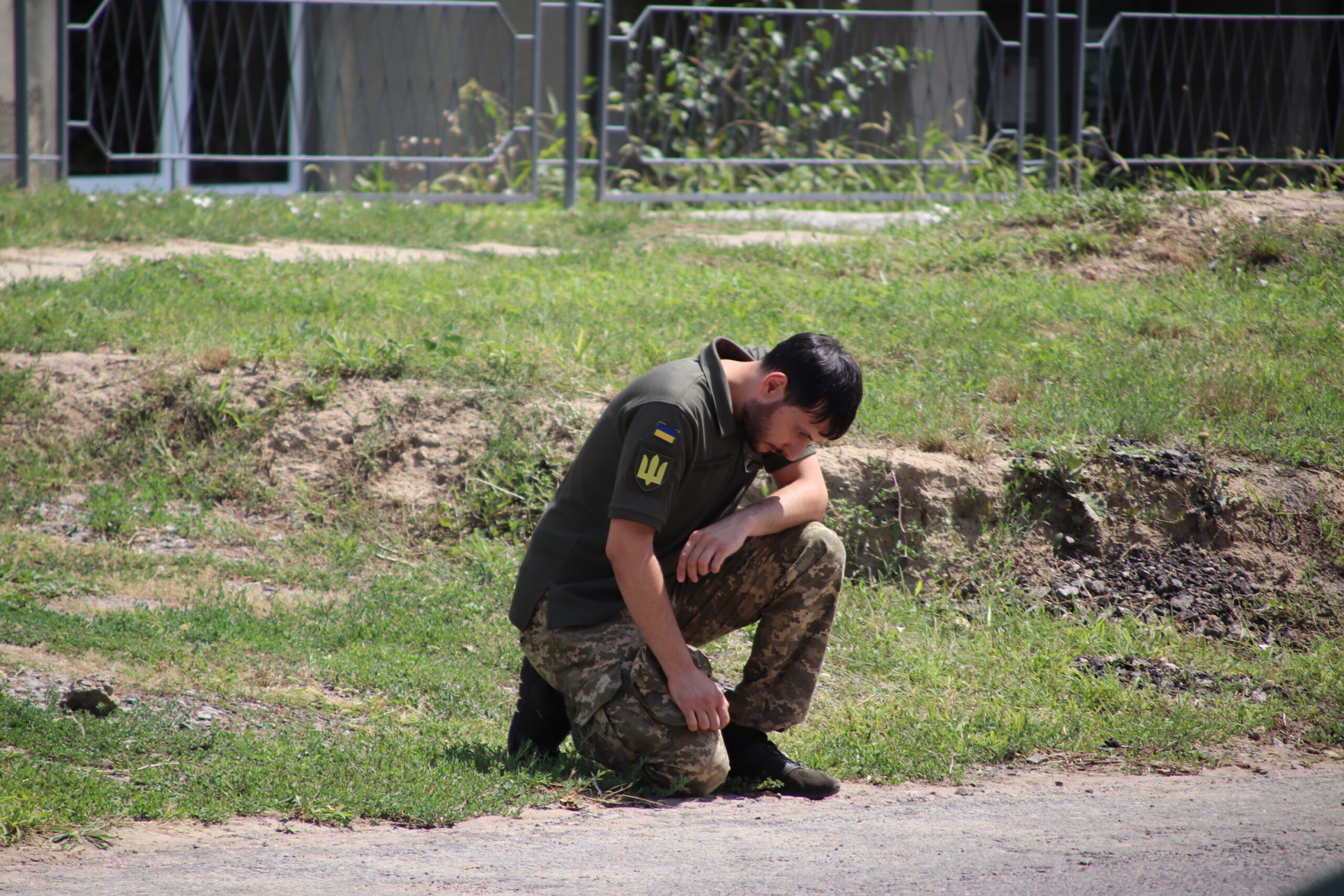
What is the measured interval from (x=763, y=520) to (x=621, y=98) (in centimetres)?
916

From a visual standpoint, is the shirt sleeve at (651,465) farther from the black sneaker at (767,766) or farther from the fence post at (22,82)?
the fence post at (22,82)

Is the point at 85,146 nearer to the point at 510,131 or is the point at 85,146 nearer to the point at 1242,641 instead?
the point at 510,131

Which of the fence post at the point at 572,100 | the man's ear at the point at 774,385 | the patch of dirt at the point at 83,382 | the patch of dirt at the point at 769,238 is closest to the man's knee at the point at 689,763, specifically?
the man's ear at the point at 774,385

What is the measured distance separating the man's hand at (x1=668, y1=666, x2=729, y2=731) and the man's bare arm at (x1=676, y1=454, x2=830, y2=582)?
0.28 meters

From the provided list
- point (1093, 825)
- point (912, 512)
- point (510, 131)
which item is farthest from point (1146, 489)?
point (510, 131)

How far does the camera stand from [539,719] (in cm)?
349

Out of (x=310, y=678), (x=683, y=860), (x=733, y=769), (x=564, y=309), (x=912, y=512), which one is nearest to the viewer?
(x=683, y=860)

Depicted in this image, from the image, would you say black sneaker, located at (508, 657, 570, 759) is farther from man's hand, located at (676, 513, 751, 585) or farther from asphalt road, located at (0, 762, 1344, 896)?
man's hand, located at (676, 513, 751, 585)

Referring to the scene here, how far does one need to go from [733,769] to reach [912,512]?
1948mm

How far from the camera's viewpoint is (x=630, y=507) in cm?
304

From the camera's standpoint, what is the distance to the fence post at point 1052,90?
1011 centimetres

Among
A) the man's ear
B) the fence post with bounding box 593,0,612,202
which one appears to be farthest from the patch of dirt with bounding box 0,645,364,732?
the fence post with bounding box 593,0,612,202

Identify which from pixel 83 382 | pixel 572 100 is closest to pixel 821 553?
pixel 83 382

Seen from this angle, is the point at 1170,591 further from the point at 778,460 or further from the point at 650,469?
the point at 650,469
